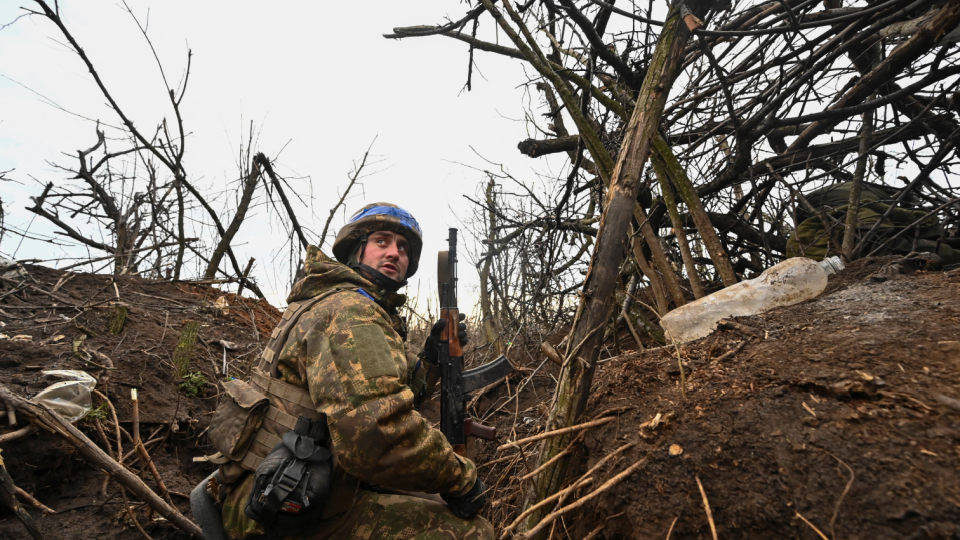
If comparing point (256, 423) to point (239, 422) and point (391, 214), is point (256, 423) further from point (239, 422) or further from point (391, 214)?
point (391, 214)

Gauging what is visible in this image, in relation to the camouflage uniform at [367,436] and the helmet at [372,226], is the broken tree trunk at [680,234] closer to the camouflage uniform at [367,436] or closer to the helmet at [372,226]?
the helmet at [372,226]

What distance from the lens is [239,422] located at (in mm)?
1973

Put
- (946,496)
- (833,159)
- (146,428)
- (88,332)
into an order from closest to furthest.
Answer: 1. (946,496)
2. (146,428)
3. (833,159)
4. (88,332)

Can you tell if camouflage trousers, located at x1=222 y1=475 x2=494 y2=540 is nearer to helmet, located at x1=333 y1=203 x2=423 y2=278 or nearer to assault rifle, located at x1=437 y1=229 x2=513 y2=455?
assault rifle, located at x1=437 y1=229 x2=513 y2=455

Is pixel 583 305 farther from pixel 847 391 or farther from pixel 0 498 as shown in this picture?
pixel 0 498

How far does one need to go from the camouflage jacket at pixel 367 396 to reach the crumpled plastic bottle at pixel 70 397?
64.6 inches

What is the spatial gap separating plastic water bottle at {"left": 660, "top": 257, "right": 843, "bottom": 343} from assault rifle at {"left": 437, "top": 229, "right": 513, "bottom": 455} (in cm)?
104

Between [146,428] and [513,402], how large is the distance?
9.08ft

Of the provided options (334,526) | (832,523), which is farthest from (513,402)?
(832,523)

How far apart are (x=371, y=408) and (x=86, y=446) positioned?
158 centimetres

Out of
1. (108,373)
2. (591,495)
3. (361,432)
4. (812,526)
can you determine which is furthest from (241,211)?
(812,526)

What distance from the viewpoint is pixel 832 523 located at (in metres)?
1.05

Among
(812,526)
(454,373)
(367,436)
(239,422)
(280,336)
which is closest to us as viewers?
(812,526)

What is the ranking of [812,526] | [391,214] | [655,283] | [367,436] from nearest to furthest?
[812,526] < [367,436] < [391,214] < [655,283]
